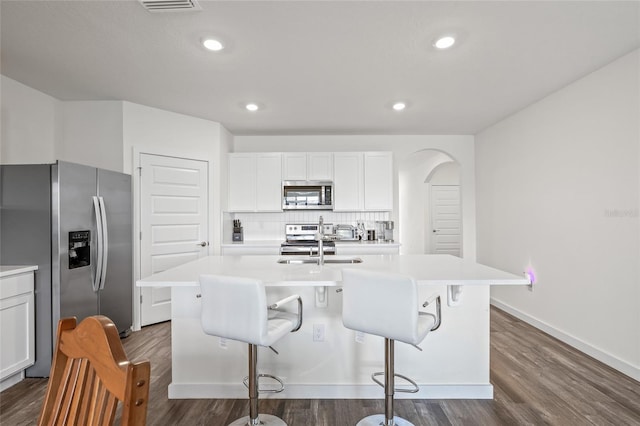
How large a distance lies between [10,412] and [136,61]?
269 centimetres

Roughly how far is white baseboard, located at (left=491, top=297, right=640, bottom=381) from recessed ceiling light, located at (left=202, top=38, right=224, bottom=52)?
4034 millimetres

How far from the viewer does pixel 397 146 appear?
538cm

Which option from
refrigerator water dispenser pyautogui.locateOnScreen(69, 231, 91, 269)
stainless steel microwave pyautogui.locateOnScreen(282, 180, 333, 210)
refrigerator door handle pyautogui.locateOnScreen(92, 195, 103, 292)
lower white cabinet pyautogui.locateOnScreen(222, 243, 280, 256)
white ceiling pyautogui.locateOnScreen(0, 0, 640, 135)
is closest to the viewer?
white ceiling pyautogui.locateOnScreen(0, 0, 640, 135)

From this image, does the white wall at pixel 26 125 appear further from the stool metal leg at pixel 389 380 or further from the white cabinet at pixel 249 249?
the stool metal leg at pixel 389 380

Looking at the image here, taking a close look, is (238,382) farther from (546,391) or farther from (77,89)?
(77,89)

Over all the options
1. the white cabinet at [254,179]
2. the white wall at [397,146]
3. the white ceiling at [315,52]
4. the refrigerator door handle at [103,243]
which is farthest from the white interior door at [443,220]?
the refrigerator door handle at [103,243]

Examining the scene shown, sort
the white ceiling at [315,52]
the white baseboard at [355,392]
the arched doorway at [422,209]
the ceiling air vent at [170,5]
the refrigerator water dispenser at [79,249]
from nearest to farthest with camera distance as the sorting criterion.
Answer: the ceiling air vent at [170,5] → the white ceiling at [315,52] → the white baseboard at [355,392] → the refrigerator water dispenser at [79,249] → the arched doorway at [422,209]

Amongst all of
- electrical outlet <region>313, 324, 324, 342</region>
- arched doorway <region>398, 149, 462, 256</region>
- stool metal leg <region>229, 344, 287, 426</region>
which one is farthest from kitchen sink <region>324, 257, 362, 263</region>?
arched doorway <region>398, 149, 462, 256</region>

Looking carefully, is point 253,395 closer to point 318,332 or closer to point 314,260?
point 318,332

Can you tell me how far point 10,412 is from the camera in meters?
2.19

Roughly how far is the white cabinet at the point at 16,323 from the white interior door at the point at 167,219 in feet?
4.25

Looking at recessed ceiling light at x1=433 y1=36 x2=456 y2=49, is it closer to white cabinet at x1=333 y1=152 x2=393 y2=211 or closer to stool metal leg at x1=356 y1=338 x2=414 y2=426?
stool metal leg at x1=356 y1=338 x2=414 y2=426

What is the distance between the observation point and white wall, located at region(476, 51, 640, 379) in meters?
2.72

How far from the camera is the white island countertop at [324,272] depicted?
189 centimetres
